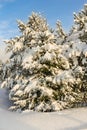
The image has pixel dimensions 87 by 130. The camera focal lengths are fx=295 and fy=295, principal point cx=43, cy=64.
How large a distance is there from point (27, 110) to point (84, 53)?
4.99 metres

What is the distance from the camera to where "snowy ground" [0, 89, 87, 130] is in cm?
1362

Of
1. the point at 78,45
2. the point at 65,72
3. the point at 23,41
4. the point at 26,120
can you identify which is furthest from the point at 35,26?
the point at 26,120

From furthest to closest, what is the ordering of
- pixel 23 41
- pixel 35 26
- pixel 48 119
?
1. pixel 35 26
2. pixel 23 41
3. pixel 48 119

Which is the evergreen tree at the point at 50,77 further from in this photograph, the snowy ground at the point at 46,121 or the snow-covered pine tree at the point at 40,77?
the snowy ground at the point at 46,121

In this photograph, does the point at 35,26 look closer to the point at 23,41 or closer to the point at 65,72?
the point at 23,41

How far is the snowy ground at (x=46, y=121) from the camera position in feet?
44.7

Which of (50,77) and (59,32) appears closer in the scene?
(50,77)

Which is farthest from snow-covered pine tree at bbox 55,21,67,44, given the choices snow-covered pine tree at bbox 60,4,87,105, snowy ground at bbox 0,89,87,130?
snowy ground at bbox 0,89,87,130

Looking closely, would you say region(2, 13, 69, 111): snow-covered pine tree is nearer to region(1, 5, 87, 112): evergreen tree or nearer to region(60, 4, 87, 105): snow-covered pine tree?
region(1, 5, 87, 112): evergreen tree

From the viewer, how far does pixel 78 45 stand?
64.4 feet

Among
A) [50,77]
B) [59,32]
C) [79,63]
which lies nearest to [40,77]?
[50,77]

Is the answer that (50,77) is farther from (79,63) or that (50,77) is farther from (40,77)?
(79,63)

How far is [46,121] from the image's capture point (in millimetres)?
14703

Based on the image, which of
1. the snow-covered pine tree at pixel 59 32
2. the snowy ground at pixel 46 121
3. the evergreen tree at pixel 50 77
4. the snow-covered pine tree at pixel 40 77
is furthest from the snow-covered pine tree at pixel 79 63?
the snow-covered pine tree at pixel 59 32
